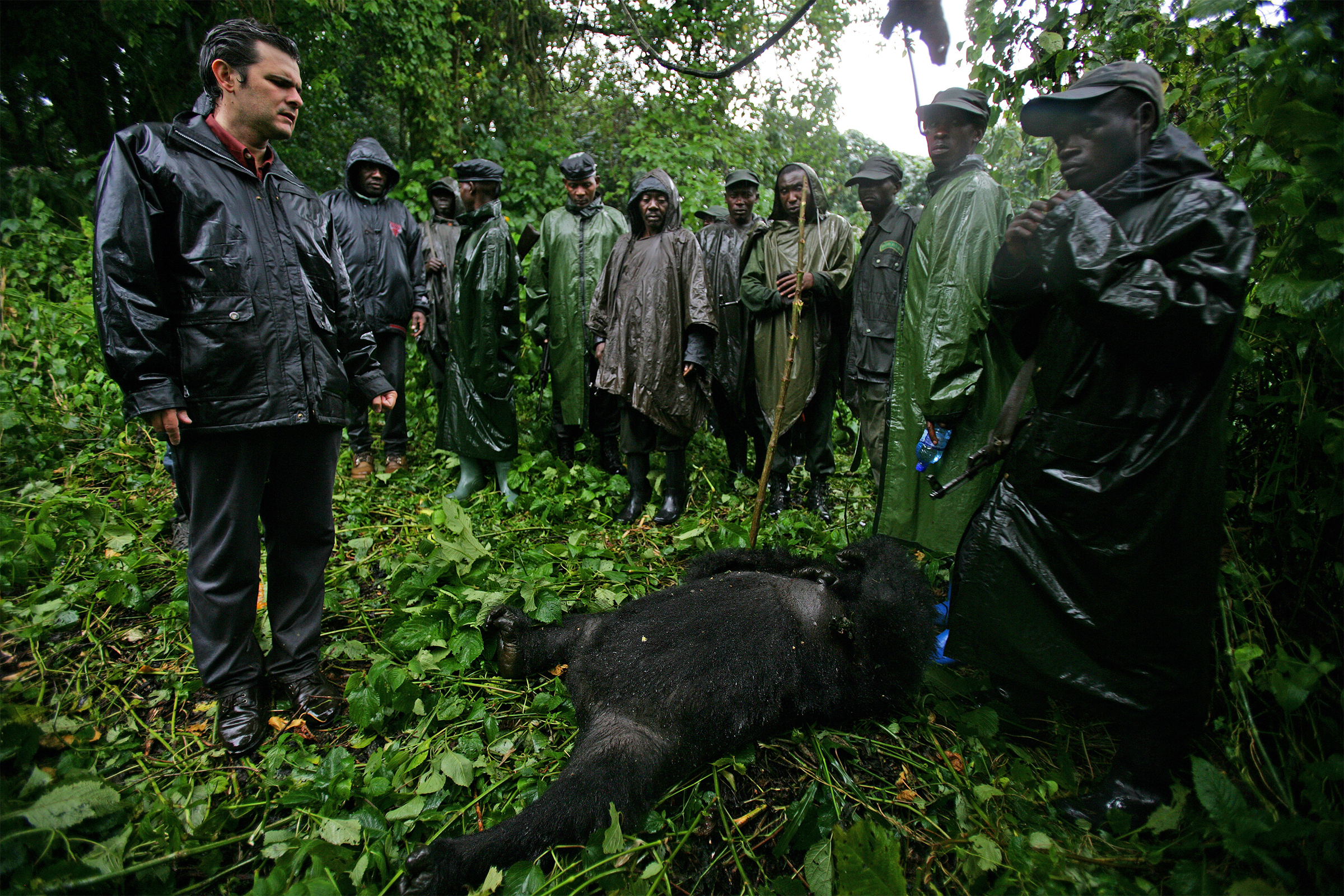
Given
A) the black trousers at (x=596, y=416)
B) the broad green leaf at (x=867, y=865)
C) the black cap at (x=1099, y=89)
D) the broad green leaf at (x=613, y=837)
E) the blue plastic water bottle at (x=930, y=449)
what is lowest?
the broad green leaf at (x=613, y=837)

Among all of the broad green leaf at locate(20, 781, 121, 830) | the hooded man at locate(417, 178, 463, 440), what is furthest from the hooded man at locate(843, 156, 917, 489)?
the broad green leaf at locate(20, 781, 121, 830)

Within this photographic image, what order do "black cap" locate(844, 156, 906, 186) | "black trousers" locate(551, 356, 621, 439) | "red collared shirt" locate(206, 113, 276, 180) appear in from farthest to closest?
"black trousers" locate(551, 356, 621, 439)
"black cap" locate(844, 156, 906, 186)
"red collared shirt" locate(206, 113, 276, 180)

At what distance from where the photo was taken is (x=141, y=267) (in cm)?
206

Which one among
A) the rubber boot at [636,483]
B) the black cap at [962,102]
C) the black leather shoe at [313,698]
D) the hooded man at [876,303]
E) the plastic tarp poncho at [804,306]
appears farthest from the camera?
the rubber boot at [636,483]

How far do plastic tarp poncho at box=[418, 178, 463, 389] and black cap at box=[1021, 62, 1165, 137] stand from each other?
4.45 metres

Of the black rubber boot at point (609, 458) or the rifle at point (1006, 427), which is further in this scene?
the black rubber boot at point (609, 458)

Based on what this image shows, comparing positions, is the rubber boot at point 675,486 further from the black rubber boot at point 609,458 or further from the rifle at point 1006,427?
the rifle at point 1006,427

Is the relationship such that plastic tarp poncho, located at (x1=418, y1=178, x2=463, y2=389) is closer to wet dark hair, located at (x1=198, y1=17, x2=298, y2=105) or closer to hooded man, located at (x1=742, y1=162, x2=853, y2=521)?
hooded man, located at (x1=742, y1=162, x2=853, y2=521)

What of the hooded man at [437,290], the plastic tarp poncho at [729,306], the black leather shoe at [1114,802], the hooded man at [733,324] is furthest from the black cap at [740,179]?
the black leather shoe at [1114,802]

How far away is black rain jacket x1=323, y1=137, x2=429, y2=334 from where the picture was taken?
201 inches

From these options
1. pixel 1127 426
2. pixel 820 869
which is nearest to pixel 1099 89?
pixel 1127 426

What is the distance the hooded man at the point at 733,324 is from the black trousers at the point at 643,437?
56cm

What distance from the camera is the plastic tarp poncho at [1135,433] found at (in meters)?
1.71

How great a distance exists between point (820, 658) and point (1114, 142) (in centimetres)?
179
